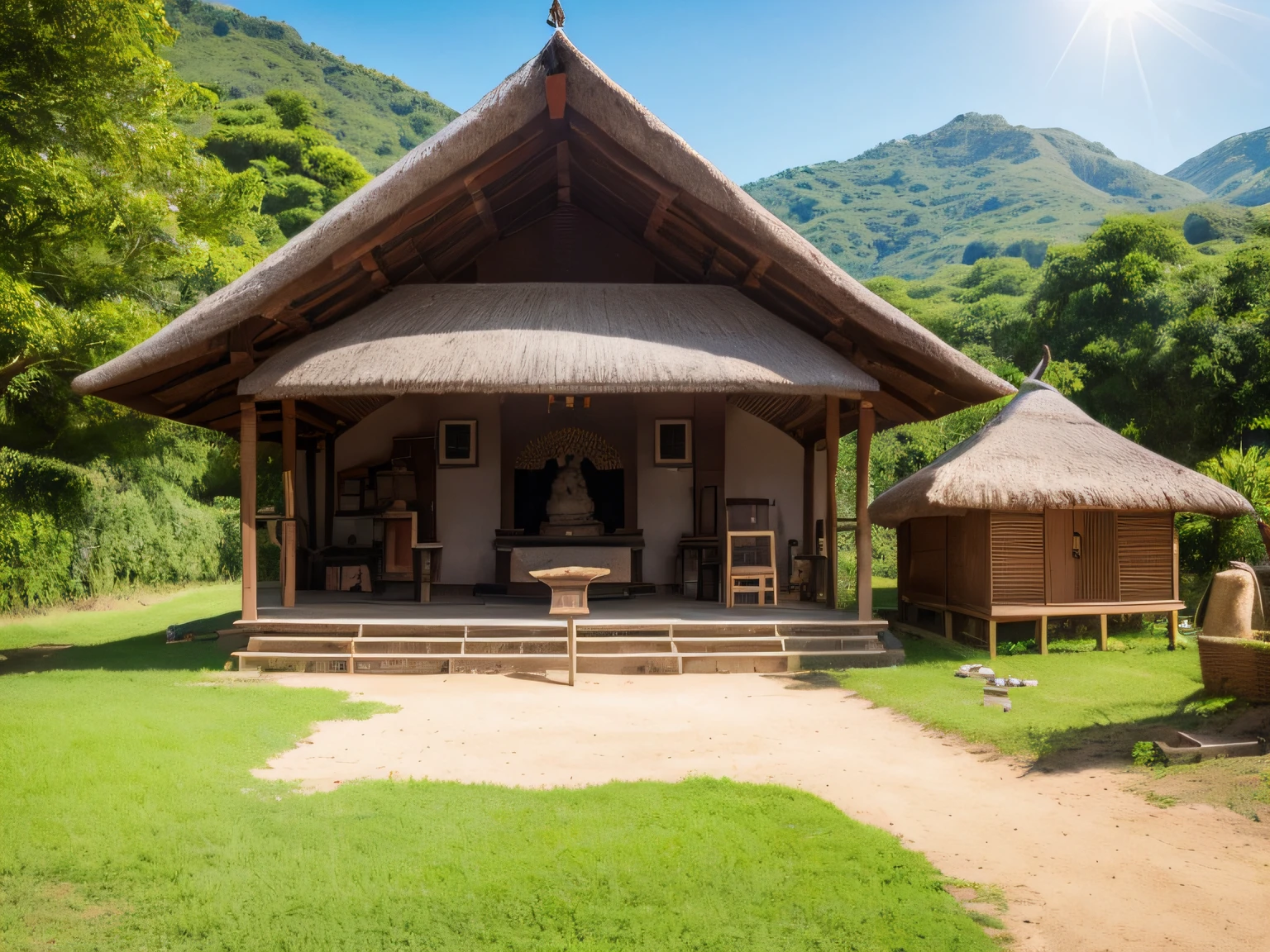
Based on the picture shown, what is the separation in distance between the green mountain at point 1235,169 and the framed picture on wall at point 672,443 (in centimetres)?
6172

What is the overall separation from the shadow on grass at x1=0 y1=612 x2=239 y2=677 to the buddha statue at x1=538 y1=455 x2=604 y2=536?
3755mm

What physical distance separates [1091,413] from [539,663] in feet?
64.9

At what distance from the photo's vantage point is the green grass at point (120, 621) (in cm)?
1006

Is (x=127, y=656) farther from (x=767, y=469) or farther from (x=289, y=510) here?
(x=767, y=469)

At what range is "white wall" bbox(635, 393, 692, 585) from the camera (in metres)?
11.4

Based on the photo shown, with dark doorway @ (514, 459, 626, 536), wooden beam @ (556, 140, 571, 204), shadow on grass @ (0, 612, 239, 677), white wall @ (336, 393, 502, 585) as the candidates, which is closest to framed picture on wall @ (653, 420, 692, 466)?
dark doorway @ (514, 459, 626, 536)

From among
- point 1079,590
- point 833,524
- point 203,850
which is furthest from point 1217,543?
point 203,850

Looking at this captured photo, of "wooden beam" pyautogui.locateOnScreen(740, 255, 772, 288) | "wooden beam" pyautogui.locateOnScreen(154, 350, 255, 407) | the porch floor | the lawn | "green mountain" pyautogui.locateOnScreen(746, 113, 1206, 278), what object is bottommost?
the lawn

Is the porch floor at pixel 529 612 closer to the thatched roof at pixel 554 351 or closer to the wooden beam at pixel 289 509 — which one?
the wooden beam at pixel 289 509

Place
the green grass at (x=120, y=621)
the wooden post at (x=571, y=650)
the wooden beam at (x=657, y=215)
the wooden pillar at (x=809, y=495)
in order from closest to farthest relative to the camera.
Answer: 1. the wooden post at (x=571, y=650)
2. the wooden beam at (x=657, y=215)
3. the green grass at (x=120, y=621)
4. the wooden pillar at (x=809, y=495)

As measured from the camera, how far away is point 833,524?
9.41m

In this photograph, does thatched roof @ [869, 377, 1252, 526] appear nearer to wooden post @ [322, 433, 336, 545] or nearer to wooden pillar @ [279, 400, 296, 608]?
wooden pillar @ [279, 400, 296, 608]

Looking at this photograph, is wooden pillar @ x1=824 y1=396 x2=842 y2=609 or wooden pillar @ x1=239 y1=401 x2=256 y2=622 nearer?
wooden pillar @ x1=239 y1=401 x2=256 y2=622

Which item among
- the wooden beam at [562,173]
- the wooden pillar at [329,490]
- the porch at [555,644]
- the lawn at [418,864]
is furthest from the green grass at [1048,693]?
the wooden pillar at [329,490]
